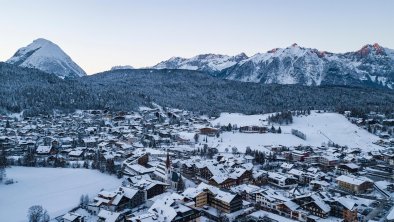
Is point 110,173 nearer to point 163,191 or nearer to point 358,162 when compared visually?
point 163,191

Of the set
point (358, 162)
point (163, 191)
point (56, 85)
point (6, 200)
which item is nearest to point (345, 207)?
point (163, 191)

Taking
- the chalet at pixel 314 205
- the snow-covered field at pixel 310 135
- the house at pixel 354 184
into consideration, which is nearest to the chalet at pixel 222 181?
the chalet at pixel 314 205

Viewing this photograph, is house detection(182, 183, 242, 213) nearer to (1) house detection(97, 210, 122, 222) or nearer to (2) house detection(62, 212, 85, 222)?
(1) house detection(97, 210, 122, 222)

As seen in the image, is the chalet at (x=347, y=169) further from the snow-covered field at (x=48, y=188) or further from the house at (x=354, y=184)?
the snow-covered field at (x=48, y=188)

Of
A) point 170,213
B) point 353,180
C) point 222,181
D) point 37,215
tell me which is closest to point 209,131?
point 222,181

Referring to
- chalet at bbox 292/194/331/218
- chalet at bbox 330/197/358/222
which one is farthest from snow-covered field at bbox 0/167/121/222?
chalet at bbox 330/197/358/222

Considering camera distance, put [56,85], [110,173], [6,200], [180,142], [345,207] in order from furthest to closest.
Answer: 1. [56,85]
2. [180,142]
3. [110,173]
4. [6,200]
5. [345,207]

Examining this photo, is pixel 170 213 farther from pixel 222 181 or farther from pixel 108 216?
pixel 222 181

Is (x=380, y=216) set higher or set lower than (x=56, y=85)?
lower
